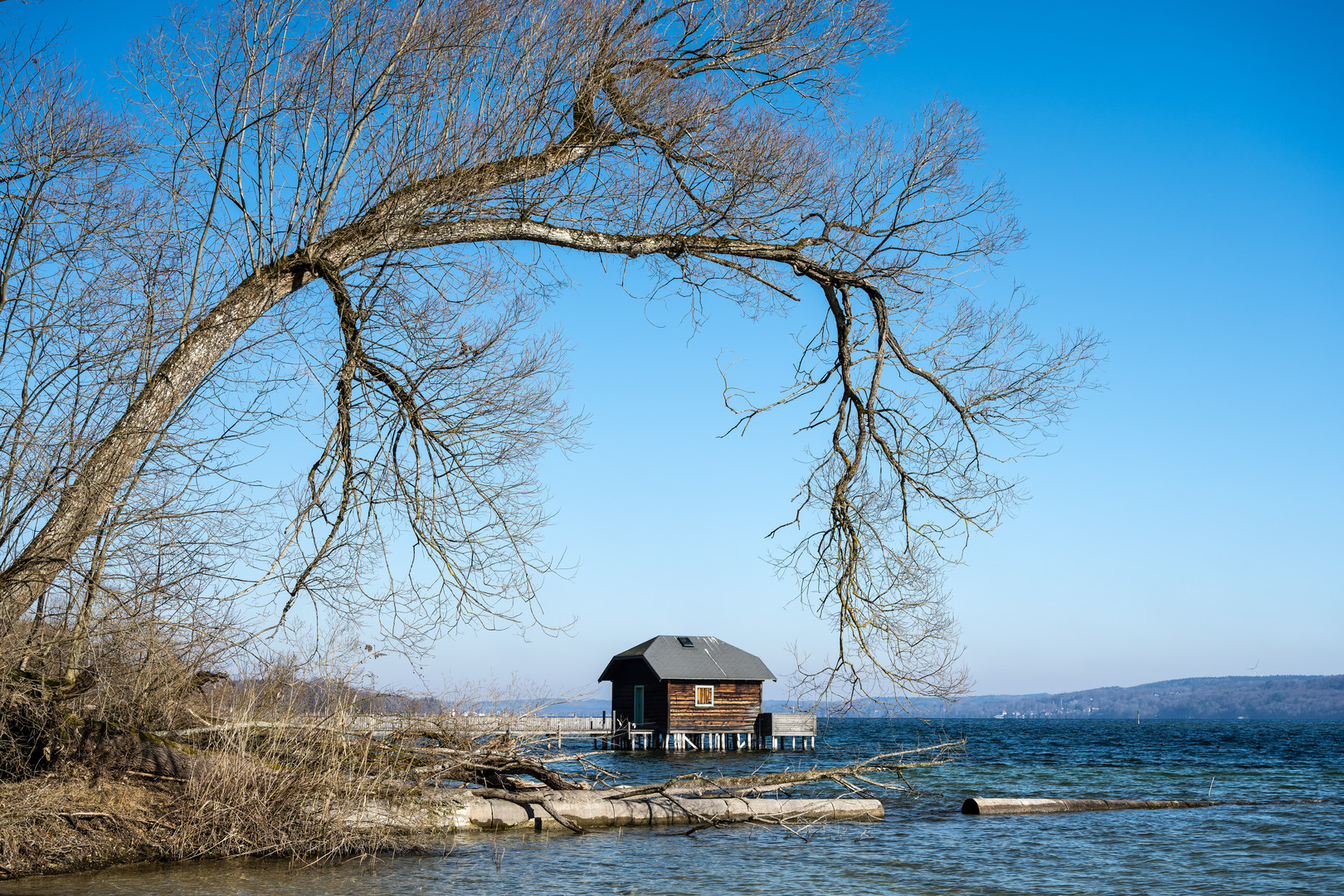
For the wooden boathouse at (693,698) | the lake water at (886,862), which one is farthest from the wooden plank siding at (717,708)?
the lake water at (886,862)

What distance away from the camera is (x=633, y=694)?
4575 centimetres

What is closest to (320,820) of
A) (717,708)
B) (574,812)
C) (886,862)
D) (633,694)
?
(574,812)

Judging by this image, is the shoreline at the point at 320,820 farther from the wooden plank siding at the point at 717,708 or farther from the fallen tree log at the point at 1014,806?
the wooden plank siding at the point at 717,708

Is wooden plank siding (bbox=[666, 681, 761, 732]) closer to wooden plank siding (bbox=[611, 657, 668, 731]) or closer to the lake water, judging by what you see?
wooden plank siding (bbox=[611, 657, 668, 731])

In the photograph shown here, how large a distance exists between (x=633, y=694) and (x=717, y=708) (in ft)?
13.5

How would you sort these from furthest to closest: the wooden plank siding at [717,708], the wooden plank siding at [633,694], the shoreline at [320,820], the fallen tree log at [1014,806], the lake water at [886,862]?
the wooden plank siding at [633,694] < the wooden plank siding at [717,708] < the fallen tree log at [1014,806] < the lake water at [886,862] < the shoreline at [320,820]

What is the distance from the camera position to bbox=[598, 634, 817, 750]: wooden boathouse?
1692 inches

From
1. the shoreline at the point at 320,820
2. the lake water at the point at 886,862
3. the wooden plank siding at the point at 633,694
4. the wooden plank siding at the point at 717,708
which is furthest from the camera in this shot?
the wooden plank siding at the point at 633,694

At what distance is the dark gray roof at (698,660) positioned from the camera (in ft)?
141

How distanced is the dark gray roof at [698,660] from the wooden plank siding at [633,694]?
1.94ft

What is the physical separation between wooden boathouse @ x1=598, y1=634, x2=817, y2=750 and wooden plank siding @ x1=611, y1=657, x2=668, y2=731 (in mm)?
36

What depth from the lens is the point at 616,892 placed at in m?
9.50

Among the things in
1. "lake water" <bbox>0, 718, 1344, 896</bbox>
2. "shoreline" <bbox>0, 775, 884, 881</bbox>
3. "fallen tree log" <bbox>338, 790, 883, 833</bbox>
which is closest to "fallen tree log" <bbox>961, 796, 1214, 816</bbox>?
"lake water" <bbox>0, 718, 1344, 896</bbox>

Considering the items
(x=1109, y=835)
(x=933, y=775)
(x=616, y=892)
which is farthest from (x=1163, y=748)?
(x=616, y=892)
